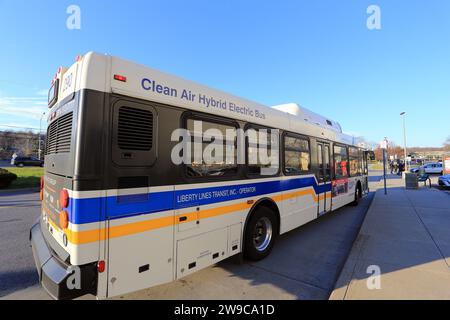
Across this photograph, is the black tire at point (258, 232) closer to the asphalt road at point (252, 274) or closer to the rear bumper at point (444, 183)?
the asphalt road at point (252, 274)

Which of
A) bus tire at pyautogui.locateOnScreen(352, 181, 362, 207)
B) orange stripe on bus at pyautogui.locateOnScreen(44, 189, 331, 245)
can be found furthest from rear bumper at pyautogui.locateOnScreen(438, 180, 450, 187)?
orange stripe on bus at pyautogui.locateOnScreen(44, 189, 331, 245)

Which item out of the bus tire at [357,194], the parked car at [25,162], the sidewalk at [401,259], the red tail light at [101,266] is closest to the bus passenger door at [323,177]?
the sidewalk at [401,259]

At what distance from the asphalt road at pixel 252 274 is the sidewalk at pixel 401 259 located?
0.97 ft

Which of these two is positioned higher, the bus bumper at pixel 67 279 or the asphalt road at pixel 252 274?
the bus bumper at pixel 67 279

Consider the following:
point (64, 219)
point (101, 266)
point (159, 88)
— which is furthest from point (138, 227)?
point (159, 88)

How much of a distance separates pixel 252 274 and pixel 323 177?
3885 millimetres

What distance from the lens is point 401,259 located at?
14.3ft

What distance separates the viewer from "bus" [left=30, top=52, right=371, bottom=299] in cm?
239

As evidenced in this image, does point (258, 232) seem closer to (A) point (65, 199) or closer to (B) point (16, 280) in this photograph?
(A) point (65, 199)

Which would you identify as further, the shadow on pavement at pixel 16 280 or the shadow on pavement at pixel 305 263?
the shadow on pavement at pixel 305 263

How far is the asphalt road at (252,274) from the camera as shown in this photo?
3.34 metres

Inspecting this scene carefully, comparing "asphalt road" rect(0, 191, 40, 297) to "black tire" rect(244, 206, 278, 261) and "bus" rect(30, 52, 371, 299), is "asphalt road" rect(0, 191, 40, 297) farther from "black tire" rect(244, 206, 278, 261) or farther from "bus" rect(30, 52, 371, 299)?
"black tire" rect(244, 206, 278, 261)

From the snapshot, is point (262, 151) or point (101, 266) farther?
point (262, 151)

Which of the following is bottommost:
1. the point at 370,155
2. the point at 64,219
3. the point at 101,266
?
the point at 101,266
